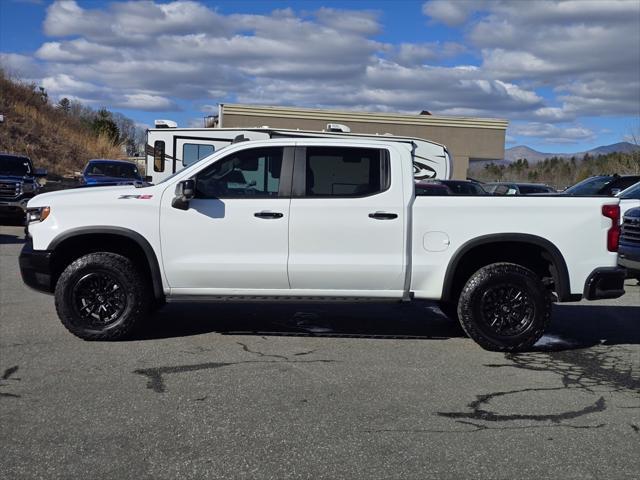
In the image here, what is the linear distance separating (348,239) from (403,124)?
2980cm

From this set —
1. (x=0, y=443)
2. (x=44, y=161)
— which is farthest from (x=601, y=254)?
(x=44, y=161)

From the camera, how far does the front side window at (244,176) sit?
7141 mm

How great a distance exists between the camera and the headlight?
715 cm

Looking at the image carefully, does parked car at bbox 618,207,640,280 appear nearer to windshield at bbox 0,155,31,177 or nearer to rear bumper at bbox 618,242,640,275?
rear bumper at bbox 618,242,640,275

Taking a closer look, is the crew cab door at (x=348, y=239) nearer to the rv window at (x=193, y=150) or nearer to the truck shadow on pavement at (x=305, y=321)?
the truck shadow on pavement at (x=305, y=321)

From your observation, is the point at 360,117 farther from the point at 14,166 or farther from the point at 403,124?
the point at 14,166

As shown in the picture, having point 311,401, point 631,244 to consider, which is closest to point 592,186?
point 631,244

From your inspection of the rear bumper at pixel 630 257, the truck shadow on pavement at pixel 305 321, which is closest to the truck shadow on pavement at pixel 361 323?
the truck shadow on pavement at pixel 305 321

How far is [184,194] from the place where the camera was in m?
6.88

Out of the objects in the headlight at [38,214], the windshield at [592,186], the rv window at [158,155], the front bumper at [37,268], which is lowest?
the front bumper at [37,268]

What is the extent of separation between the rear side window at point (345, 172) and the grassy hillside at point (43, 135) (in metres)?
29.1

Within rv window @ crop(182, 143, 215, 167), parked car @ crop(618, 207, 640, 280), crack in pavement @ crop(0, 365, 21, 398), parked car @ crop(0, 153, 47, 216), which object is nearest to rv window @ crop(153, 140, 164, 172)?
rv window @ crop(182, 143, 215, 167)

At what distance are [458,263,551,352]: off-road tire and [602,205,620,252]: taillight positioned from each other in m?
0.78

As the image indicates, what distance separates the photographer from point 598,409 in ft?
18.0
